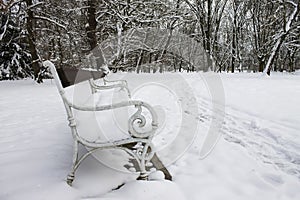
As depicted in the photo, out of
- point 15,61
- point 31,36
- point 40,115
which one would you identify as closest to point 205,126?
point 40,115

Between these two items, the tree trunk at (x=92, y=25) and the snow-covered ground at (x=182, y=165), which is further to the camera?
the tree trunk at (x=92, y=25)

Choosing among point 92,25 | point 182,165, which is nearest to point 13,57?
point 92,25

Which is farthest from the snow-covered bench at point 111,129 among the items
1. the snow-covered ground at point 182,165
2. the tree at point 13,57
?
the tree at point 13,57

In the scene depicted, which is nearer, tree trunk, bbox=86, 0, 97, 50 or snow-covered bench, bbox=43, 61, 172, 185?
snow-covered bench, bbox=43, 61, 172, 185

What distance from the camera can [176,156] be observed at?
2451 mm

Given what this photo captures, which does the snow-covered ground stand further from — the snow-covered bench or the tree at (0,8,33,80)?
the tree at (0,8,33,80)

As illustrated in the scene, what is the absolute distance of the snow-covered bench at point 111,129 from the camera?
1.57 m

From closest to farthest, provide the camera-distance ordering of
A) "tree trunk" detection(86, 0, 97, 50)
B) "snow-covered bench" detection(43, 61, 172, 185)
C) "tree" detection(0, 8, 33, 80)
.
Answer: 1. "snow-covered bench" detection(43, 61, 172, 185)
2. "tree trunk" detection(86, 0, 97, 50)
3. "tree" detection(0, 8, 33, 80)

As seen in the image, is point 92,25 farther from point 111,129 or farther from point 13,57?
point 13,57

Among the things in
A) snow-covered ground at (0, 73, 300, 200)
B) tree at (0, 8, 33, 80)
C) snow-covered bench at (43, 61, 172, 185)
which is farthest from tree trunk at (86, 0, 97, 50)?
tree at (0, 8, 33, 80)

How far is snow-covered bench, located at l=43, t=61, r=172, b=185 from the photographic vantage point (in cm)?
157

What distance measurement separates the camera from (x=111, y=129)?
7.23ft

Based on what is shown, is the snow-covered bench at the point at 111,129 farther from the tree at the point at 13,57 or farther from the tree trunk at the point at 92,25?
the tree at the point at 13,57

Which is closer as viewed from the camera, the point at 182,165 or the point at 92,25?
the point at 182,165
